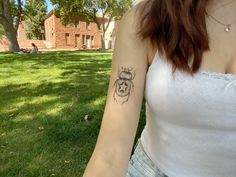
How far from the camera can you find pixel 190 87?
1130mm

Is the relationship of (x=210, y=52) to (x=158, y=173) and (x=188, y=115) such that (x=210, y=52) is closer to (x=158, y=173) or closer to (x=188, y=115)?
(x=188, y=115)

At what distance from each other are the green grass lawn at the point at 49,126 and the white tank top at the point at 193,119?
2219mm

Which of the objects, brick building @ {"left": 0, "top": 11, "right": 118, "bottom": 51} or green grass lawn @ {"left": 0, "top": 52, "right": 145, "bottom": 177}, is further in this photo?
brick building @ {"left": 0, "top": 11, "right": 118, "bottom": 51}

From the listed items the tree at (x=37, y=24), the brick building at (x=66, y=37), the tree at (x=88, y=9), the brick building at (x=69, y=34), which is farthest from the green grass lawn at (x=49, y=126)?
the tree at (x=37, y=24)

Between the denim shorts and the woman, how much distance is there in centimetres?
6

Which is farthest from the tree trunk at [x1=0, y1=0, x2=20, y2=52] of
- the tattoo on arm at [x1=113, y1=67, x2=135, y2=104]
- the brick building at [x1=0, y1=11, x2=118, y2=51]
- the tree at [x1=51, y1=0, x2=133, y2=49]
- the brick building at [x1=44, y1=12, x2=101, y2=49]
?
the brick building at [x1=44, y1=12, x2=101, y2=49]

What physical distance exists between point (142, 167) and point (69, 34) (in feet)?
174

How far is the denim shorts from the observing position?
1360 millimetres

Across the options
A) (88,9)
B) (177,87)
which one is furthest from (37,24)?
(177,87)

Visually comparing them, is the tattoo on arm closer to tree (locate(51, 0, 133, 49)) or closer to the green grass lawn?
the green grass lawn

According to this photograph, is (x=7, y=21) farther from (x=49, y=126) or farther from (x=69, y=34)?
(x=69, y=34)

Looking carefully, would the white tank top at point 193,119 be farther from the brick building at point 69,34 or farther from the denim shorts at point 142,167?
the brick building at point 69,34

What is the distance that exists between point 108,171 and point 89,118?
3593 mm

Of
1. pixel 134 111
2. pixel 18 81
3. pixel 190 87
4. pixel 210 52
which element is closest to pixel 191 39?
pixel 210 52
